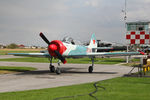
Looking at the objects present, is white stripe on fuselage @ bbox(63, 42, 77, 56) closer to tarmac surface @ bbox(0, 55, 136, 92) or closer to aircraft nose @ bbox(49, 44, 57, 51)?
aircraft nose @ bbox(49, 44, 57, 51)

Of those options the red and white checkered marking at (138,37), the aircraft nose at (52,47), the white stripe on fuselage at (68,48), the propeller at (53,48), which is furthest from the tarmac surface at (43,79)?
the red and white checkered marking at (138,37)

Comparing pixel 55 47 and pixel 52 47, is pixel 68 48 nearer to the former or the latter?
pixel 55 47

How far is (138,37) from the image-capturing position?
27.9 m

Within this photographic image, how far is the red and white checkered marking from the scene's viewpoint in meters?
27.3

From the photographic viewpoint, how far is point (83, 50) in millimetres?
19812

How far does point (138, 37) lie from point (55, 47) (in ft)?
51.6

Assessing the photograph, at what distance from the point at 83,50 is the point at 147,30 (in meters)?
12.4

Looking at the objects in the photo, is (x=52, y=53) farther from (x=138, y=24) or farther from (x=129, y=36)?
(x=138, y=24)

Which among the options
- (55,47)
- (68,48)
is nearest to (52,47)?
(55,47)

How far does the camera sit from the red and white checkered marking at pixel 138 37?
2731 cm

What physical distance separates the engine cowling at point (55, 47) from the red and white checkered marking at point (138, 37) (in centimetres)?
1454

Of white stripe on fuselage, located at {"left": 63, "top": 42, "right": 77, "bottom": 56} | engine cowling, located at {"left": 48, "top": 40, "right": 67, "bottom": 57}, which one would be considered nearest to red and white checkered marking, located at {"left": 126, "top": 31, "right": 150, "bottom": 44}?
white stripe on fuselage, located at {"left": 63, "top": 42, "right": 77, "bottom": 56}

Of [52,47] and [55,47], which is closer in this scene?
[52,47]

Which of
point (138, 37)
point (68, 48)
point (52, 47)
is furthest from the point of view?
point (138, 37)
